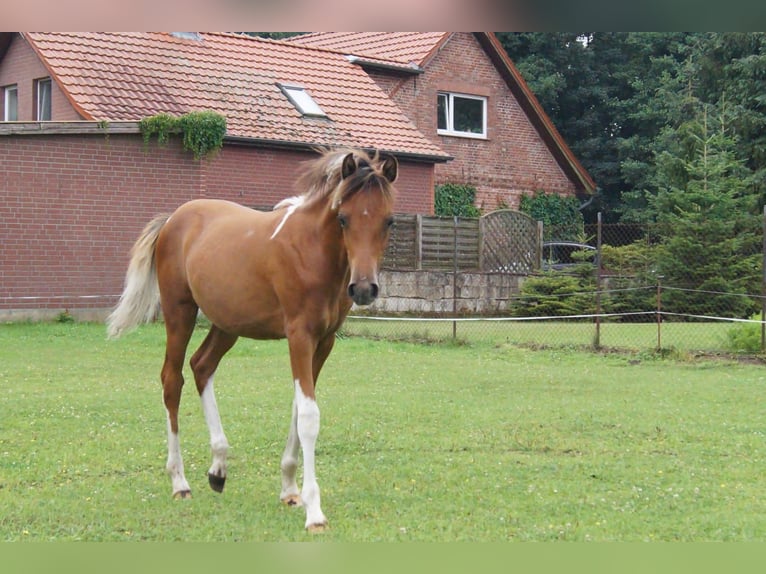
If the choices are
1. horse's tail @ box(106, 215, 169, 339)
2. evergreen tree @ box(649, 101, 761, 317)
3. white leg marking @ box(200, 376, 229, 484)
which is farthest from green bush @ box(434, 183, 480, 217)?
white leg marking @ box(200, 376, 229, 484)

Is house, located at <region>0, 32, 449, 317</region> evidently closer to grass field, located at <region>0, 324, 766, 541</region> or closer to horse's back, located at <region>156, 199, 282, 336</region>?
grass field, located at <region>0, 324, 766, 541</region>

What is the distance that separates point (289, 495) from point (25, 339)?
477 inches

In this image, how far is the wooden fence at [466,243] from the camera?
23750mm

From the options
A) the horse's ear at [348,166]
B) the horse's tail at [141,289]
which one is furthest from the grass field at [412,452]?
the horse's ear at [348,166]

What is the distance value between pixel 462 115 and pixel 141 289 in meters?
26.6

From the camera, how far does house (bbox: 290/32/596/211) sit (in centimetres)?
3150

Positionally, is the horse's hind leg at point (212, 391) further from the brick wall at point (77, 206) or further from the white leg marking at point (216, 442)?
the brick wall at point (77, 206)

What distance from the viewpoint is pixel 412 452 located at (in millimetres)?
8375

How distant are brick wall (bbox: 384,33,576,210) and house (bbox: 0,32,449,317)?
275 centimetres

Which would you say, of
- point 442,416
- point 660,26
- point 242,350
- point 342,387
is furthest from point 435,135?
point 660,26

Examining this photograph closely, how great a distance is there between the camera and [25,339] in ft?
57.0

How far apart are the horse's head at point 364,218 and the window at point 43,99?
2041 centimetres

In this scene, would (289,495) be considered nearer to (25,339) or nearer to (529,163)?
(25,339)

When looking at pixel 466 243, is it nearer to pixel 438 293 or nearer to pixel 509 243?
pixel 509 243
